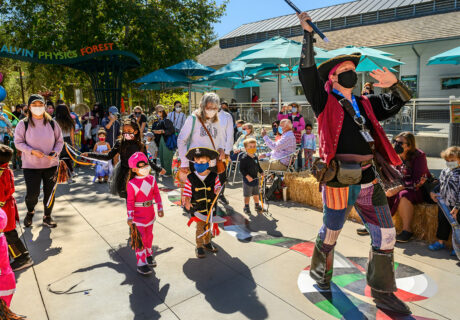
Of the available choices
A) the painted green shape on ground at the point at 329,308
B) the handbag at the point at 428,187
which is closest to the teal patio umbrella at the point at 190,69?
the handbag at the point at 428,187

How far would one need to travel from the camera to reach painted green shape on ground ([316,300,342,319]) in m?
2.93

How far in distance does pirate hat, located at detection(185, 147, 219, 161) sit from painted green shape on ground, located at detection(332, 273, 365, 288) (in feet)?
6.24

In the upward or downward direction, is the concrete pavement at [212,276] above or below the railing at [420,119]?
below

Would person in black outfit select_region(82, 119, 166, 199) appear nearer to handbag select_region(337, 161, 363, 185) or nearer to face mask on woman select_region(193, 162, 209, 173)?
face mask on woman select_region(193, 162, 209, 173)

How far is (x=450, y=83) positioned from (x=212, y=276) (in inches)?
709

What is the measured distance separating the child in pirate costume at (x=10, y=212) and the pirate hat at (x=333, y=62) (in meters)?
3.38

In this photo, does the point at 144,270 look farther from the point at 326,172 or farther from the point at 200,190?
the point at 326,172

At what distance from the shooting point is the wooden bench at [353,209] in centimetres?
432

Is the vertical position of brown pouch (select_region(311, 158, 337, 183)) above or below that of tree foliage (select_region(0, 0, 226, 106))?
below

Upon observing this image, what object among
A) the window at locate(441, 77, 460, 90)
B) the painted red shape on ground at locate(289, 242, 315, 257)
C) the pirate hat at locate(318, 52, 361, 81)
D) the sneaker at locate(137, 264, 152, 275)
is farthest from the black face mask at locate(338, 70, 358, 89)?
the window at locate(441, 77, 460, 90)

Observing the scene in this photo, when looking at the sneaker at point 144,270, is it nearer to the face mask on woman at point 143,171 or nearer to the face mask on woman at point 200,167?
the face mask on woman at point 143,171

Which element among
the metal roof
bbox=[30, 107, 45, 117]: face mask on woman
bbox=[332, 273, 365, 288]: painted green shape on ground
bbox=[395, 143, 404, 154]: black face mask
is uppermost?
the metal roof

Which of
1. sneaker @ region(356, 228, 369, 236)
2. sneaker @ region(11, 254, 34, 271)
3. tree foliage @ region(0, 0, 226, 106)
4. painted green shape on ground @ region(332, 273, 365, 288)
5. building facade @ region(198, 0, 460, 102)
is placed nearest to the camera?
painted green shape on ground @ region(332, 273, 365, 288)

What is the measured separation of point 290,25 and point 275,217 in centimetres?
2354
